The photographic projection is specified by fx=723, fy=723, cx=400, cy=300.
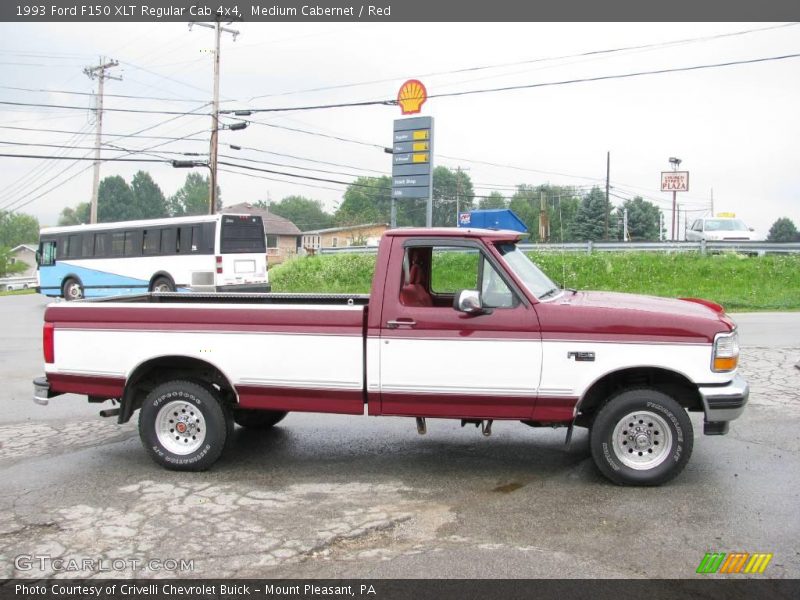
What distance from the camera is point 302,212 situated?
134 metres

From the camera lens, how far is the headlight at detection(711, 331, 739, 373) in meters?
5.32

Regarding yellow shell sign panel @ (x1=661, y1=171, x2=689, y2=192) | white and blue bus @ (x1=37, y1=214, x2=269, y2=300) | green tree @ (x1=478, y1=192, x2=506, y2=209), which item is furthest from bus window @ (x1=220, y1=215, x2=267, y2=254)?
green tree @ (x1=478, y1=192, x2=506, y2=209)

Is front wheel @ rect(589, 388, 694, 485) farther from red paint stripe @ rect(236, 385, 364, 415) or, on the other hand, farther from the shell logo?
the shell logo

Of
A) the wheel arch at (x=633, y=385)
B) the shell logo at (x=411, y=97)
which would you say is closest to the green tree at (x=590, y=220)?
the shell logo at (x=411, y=97)

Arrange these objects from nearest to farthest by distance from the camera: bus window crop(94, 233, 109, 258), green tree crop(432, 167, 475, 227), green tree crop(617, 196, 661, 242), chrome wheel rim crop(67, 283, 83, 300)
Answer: bus window crop(94, 233, 109, 258)
chrome wheel rim crop(67, 283, 83, 300)
green tree crop(617, 196, 661, 242)
green tree crop(432, 167, 475, 227)

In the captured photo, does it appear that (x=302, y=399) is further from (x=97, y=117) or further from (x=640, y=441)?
(x=97, y=117)

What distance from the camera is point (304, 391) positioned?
5.79 m

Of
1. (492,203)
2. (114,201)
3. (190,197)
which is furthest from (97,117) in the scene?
(190,197)

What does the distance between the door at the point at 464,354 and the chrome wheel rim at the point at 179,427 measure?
1615 mm

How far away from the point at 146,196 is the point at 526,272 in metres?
Result: 126

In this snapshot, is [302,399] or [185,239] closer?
[302,399]

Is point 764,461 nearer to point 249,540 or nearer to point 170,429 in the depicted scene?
point 249,540

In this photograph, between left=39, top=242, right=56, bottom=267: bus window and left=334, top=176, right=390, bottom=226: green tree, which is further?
left=334, top=176, right=390, bottom=226: green tree

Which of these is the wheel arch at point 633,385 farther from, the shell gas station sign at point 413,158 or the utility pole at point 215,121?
the utility pole at point 215,121
